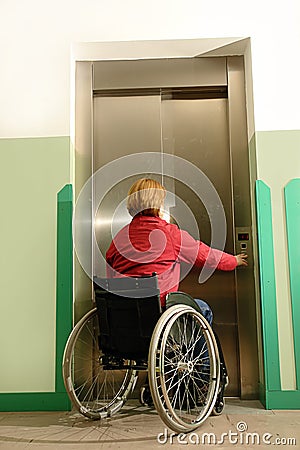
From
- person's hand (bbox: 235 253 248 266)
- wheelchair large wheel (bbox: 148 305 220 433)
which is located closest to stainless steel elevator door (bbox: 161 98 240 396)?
person's hand (bbox: 235 253 248 266)

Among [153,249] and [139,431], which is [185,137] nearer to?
[153,249]

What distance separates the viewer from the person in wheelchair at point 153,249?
104 inches

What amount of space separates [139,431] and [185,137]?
1.76 m

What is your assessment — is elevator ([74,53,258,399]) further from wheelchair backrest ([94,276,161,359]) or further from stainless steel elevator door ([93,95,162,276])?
wheelchair backrest ([94,276,161,359])

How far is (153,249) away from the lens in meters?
2.66

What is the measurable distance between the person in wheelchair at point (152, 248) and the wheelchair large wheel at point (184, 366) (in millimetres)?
159

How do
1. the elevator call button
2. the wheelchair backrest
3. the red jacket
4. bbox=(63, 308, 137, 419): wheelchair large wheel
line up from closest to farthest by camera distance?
the wheelchair backrest → the red jacket → bbox=(63, 308, 137, 419): wheelchair large wheel → the elevator call button

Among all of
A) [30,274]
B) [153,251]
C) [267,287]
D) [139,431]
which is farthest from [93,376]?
[267,287]

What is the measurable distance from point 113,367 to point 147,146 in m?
1.41

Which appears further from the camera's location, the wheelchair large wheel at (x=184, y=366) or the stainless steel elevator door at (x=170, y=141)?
the stainless steel elevator door at (x=170, y=141)

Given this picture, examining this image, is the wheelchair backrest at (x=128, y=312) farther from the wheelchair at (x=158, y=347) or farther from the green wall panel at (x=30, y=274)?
the green wall panel at (x=30, y=274)

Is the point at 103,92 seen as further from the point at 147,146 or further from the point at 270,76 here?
the point at 270,76

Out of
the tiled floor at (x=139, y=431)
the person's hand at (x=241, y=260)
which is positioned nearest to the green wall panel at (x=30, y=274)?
the tiled floor at (x=139, y=431)

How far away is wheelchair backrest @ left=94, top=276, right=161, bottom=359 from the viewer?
2408 mm
